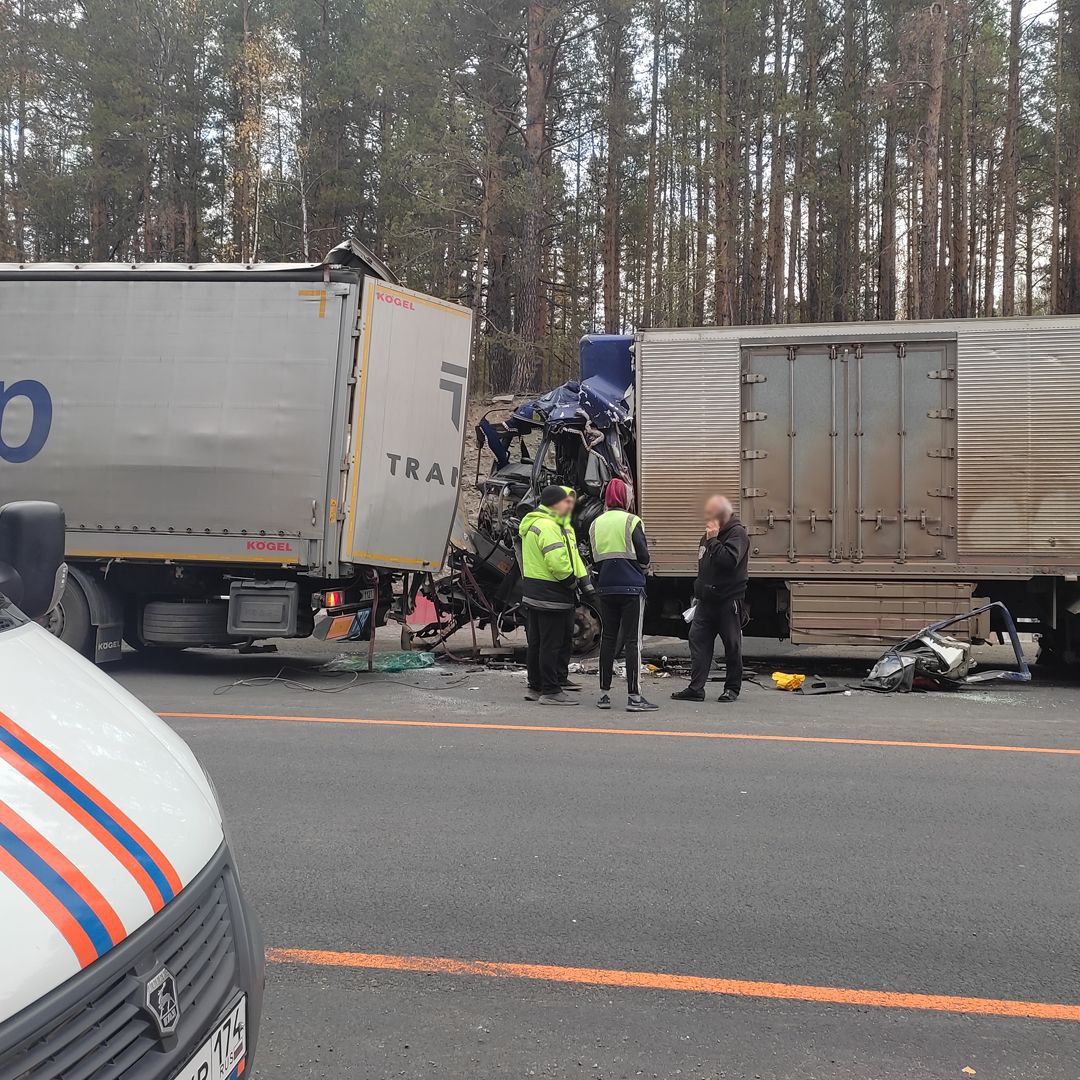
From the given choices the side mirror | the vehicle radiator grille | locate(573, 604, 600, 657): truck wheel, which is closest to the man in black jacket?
locate(573, 604, 600, 657): truck wheel

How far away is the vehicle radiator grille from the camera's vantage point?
1556 millimetres

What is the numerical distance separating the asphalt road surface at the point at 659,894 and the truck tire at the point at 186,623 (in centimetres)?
222

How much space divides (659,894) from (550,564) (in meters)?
4.30

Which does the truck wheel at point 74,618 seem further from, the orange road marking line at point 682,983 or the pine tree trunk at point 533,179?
the pine tree trunk at point 533,179

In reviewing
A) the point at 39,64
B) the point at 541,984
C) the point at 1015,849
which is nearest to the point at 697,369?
the point at 1015,849

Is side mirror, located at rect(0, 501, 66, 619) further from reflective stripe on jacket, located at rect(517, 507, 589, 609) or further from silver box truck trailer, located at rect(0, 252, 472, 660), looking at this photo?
silver box truck trailer, located at rect(0, 252, 472, 660)

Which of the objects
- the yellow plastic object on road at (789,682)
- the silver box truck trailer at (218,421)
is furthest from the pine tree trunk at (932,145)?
the silver box truck trailer at (218,421)

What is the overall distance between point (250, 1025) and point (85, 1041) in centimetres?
56

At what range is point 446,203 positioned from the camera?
833 inches

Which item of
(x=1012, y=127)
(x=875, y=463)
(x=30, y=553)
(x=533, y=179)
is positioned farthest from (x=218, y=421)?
(x=1012, y=127)

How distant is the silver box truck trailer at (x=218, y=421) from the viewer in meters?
8.88

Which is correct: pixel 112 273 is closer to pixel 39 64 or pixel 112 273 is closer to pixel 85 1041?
pixel 85 1041

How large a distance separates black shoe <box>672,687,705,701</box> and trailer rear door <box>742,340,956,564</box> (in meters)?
2.02

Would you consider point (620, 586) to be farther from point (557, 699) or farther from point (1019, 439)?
point (1019, 439)
